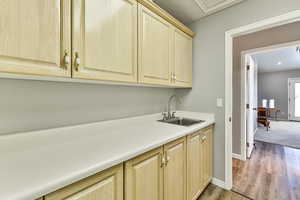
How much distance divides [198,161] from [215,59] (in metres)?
1.37

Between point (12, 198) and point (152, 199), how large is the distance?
81 centimetres

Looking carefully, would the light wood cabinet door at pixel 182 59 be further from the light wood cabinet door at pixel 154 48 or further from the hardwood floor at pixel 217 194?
the hardwood floor at pixel 217 194

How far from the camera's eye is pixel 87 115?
1.22 meters

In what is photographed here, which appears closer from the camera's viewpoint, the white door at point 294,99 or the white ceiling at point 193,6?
the white ceiling at point 193,6

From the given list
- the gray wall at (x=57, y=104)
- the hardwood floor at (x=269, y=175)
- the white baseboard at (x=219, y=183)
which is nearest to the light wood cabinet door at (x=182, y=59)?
the gray wall at (x=57, y=104)

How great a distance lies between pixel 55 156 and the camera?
75 centimetres

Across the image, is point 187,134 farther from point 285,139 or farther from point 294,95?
point 294,95

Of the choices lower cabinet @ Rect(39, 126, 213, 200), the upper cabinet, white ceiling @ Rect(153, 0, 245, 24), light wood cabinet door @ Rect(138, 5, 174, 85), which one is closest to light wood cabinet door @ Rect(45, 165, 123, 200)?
lower cabinet @ Rect(39, 126, 213, 200)

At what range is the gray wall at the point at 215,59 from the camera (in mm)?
1602

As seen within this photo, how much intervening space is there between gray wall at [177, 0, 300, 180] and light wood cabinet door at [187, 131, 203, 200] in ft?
1.52

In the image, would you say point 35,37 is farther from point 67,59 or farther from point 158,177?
point 158,177

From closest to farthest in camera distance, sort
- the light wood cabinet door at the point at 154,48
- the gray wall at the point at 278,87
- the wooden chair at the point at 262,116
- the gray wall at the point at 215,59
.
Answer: the light wood cabinet door at the point at 154,48 → the gray wall at the point at 215,59 → the wooden chair at the point at 262,116 → the gray wall at the point at 278,87

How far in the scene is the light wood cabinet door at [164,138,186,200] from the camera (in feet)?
3.59

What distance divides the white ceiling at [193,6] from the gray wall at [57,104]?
3.87 ft
